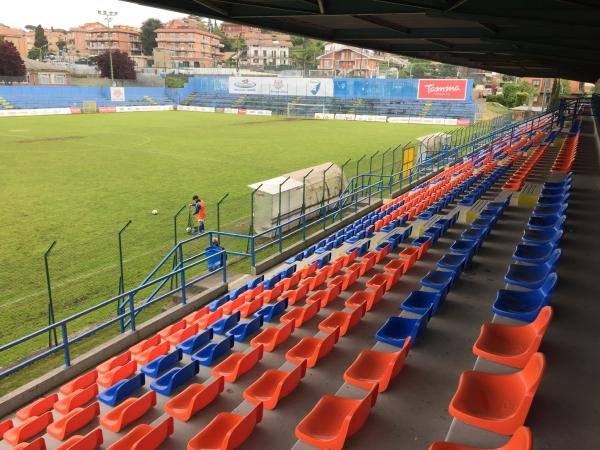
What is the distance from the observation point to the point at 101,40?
435ft

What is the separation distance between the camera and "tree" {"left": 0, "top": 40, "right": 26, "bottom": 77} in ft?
252

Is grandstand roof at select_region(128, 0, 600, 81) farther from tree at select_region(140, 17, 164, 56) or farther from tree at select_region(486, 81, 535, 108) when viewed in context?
tree at select_region(140, 17, 164, 56)

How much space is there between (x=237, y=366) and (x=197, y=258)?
7.10 metres

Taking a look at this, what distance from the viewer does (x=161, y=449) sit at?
4.52 m

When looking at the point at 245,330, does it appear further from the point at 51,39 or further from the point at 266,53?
the point at 51,39

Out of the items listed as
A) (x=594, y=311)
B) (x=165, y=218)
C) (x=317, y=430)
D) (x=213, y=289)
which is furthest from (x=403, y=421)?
(x=165, y=218)

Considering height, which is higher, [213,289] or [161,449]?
[161,449]

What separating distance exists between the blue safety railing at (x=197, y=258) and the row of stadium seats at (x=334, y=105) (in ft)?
93.0

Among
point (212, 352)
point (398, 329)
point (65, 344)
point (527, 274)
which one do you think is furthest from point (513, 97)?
point (65, 344)

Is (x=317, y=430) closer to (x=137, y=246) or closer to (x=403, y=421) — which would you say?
(x=403, y=421)

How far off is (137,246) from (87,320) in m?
4.11

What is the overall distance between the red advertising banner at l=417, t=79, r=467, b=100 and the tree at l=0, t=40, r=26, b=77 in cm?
6333

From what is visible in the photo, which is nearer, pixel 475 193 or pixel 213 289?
pixel 213 289

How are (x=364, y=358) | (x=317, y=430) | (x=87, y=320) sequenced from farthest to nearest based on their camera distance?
(x=87, y=320), (x=364, y=358), (x=317, y=430)
